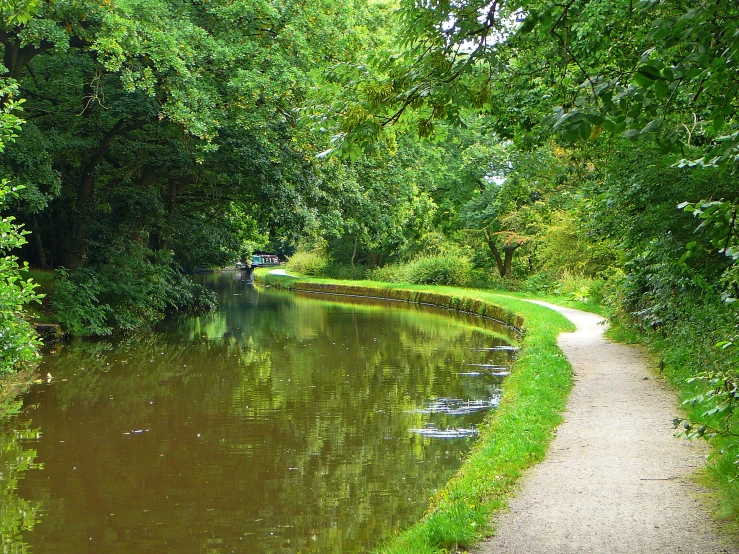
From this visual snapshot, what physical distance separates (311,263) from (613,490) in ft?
158

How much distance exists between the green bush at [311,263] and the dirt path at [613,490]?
42.0m

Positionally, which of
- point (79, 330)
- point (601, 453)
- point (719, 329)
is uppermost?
point (719, 329)

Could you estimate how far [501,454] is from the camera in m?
7.62

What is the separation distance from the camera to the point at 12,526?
22.6 feet

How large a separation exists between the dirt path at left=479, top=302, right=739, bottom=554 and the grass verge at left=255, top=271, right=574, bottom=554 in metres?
0.15

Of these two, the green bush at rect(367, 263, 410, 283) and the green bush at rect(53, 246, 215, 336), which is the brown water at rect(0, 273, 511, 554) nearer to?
the green bush at rect(53, 246, 215, 336)

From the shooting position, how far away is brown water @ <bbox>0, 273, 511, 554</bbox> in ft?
22.5

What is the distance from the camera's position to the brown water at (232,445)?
6.86 m

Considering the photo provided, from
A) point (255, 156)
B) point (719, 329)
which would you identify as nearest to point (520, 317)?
point (255, 156)

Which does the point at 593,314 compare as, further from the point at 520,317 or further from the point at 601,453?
the point at 601,453

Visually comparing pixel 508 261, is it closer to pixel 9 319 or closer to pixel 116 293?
pixel 116 293

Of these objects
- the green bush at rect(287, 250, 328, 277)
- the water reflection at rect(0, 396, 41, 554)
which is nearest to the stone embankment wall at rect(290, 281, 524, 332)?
the green bush at rect(287, 250, 328, 277)

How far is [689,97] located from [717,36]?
1595 millimetres

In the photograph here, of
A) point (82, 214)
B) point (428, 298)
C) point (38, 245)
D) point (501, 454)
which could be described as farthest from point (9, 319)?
point (428, 298)
